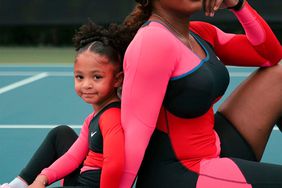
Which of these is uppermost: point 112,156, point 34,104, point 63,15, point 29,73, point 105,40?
point 105,40

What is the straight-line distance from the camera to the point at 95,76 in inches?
70.2

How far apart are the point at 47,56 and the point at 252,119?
21.8 feet

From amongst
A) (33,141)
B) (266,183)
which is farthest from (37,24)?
(266,183)

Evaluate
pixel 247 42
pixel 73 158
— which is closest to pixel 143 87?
pixel 73 158

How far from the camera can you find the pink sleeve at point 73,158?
1894 mm

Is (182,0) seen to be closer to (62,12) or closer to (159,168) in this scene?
(159,168)

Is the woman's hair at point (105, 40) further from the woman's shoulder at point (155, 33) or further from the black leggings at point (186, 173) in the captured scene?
the black leggings at point (186, 173)

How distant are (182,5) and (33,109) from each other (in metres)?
3.31

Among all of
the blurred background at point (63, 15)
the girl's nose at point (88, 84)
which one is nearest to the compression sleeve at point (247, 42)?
the girl's nose at point (88, 84)

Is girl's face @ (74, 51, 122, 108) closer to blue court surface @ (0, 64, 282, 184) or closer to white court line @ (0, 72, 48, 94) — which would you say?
blue court surface @ (0, 64, 282, 184)

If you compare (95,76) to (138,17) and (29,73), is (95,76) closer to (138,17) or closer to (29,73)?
(138,17)

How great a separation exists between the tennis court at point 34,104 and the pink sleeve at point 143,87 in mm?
1588

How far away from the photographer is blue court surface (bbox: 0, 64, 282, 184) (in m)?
3.52

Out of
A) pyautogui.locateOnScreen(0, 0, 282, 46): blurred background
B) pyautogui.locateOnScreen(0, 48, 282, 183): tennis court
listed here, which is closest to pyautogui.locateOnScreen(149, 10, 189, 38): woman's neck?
pyautogui.locateOnScreen(0, 48, 282, 183): tennis court
